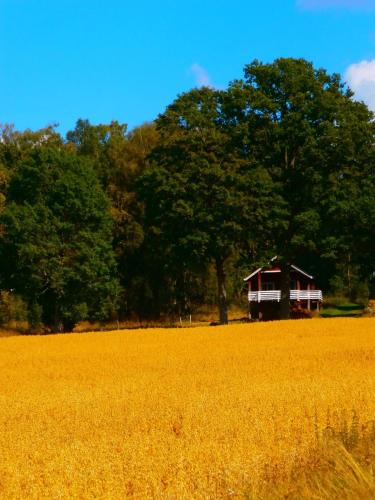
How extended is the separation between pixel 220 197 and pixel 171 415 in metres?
43.0

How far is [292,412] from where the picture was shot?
14.1 metres

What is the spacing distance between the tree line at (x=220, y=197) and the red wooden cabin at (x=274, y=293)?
1481 cm

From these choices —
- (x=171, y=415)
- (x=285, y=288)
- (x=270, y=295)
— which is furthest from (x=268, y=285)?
(x=171, y=415)

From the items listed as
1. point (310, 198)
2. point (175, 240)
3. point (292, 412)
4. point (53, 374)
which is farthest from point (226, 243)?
point (292, 412)

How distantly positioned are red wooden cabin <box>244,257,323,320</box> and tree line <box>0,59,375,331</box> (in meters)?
14.8

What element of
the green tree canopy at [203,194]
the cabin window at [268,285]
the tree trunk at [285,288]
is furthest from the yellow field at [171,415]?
the cabin window at [268,285]

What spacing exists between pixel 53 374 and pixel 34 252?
33.5 meters

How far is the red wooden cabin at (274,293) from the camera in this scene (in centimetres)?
7894

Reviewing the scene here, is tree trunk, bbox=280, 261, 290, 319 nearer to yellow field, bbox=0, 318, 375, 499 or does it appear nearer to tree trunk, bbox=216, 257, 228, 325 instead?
tree trunk, bbox=216, 257, 228, 325

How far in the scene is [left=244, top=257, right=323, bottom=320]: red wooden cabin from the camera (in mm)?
78938

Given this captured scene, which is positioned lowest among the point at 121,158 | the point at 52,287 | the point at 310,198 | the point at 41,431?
the point at 41,431

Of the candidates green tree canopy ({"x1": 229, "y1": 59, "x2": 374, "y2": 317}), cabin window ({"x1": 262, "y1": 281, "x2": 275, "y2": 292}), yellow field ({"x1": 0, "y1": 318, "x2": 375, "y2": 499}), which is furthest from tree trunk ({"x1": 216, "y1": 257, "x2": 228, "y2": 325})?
cabin window ({"x1": 262, "y1": 281, "x2": 275, "y2": 292})

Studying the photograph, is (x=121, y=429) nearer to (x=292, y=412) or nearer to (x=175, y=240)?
(x=292, y=412)

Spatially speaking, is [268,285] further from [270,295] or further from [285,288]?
[285,288]
